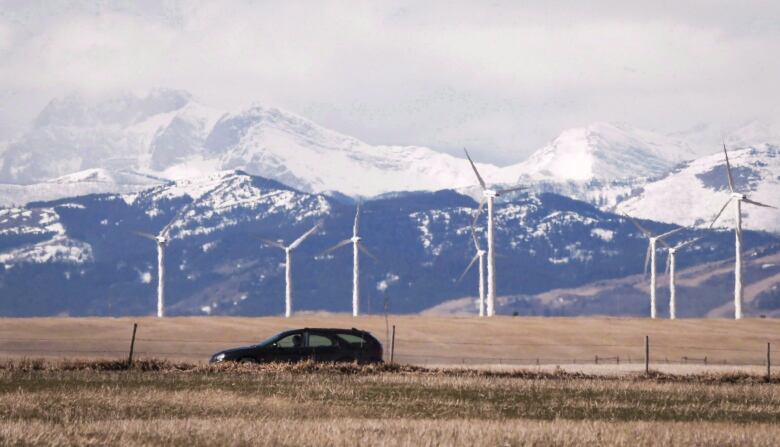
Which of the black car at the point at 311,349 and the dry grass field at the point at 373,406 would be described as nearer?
the dry grass field at the point at 373,406

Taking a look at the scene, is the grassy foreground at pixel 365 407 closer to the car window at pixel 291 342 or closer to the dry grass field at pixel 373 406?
the dry grass field at pixel 373 406

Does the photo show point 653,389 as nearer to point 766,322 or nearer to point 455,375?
point 455,375

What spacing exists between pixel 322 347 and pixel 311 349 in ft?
1.82

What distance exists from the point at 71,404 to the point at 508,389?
56.5 feet

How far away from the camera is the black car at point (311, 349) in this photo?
68.3 m

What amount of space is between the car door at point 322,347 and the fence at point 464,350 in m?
27.3

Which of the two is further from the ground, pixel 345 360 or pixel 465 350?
pixel 345 360

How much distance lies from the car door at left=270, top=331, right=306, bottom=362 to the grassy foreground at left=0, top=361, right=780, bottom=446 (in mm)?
2712

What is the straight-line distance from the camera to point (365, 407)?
1876 inches

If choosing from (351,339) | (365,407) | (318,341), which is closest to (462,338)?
(351,339)

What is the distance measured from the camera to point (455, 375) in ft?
217

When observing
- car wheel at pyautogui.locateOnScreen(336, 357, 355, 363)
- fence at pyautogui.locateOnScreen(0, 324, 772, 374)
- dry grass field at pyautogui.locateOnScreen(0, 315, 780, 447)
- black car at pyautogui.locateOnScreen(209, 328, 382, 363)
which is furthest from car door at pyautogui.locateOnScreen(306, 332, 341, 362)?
fence at pyautogui.locateOnScreen(0, 324, 772, 374)

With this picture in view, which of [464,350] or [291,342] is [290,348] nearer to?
[291,342]

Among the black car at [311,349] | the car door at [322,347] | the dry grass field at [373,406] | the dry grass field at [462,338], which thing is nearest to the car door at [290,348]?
the black car at [311,349]
